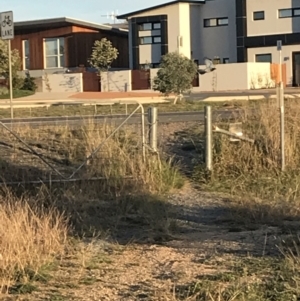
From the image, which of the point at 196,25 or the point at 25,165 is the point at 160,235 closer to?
the point at 25,165

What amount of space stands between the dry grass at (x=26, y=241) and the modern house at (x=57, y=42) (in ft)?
177

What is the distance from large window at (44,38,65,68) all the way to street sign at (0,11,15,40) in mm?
46053

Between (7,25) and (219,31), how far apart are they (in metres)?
43.9

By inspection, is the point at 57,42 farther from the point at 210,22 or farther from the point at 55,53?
the point at 210,22

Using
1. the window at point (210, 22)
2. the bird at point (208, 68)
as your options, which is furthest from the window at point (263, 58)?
the window at point (210, 22)

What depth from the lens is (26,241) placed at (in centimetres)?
705

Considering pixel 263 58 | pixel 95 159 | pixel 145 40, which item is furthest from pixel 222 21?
pixel 95 159

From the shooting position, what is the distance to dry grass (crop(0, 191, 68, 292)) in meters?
6.51

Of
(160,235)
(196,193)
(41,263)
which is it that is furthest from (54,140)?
(41,263)

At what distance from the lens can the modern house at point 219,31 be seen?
5459cm

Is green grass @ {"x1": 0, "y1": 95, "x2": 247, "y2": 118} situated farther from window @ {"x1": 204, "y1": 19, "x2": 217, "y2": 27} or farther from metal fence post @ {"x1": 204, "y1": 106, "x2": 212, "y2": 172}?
window @ {"x1": 204, "y1": 19, "x2": 217, "y2": 27}

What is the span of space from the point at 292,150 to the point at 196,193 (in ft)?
6.40

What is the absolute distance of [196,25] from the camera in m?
59.9

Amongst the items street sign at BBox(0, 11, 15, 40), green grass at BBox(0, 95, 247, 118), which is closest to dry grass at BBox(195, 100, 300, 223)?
street sign at BBox(0, 11, 15, 40)
